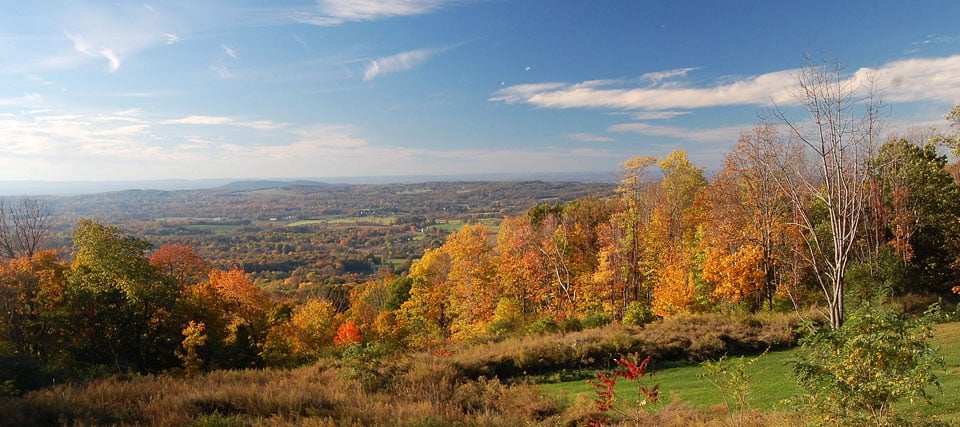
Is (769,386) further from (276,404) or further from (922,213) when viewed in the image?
(922,213)

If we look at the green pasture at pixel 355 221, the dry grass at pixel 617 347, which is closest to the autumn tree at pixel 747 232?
the dry grass at pixel 617 347

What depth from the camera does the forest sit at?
737cm

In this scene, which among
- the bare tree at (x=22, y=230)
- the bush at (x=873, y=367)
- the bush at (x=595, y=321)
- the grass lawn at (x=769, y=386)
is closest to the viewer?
the bush at (x=873, y=367)

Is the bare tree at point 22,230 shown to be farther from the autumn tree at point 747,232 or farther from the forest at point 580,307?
the autumn tree at point 747,232

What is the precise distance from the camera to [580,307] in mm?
28094

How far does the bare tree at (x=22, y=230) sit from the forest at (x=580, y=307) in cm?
13

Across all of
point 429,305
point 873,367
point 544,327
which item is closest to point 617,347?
point 544,327

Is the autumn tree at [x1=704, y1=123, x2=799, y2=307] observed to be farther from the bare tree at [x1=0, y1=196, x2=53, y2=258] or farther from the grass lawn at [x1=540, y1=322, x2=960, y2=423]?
the bare tree at [x1=0, y1=196, x2=53, y2=258]

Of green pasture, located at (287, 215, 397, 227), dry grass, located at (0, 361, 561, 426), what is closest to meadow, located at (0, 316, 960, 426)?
dry grass, located at (0, 361, 561, 426)

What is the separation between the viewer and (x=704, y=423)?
7.80 meters

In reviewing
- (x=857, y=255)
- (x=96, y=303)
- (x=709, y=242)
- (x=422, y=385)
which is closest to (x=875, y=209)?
(x=857, y=255)

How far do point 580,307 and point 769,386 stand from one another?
17151 mm

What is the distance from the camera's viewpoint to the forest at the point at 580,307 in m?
7.37

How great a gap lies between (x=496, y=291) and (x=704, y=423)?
21752mm
